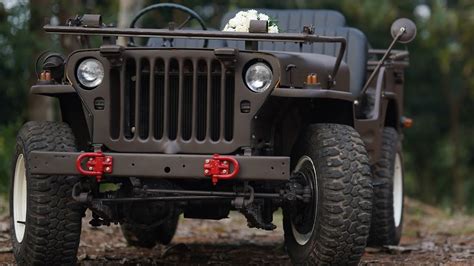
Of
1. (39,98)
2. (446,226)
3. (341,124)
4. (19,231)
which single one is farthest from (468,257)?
(39,98)

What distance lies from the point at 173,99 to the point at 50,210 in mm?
974

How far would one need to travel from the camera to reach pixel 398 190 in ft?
32.7

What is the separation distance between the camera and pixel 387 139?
916 cm

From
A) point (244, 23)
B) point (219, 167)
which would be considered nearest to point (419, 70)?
point (244, 23)

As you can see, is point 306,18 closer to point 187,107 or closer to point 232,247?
point 232,247

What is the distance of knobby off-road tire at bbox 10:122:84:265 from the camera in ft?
21.5

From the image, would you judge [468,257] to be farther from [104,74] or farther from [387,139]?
[104,74]

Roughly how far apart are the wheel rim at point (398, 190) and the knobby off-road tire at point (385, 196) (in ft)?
1.01

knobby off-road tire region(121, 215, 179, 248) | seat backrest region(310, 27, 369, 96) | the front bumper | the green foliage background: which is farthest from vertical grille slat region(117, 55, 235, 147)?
the green foliage background

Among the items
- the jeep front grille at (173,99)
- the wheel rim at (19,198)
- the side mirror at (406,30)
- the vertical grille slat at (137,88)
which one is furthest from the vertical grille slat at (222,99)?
the side mirror at (406,30)

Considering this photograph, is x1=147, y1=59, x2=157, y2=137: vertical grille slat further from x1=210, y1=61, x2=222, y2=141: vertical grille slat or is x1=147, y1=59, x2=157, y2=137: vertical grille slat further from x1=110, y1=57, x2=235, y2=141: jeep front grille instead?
x1=210, y1=61, x2=222, y2=141: vertical grille slat

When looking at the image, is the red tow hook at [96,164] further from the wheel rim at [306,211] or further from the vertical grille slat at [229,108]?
the wheel rim at [306,211]

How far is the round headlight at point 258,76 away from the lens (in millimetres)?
6371

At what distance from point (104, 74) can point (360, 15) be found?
52.3ft
